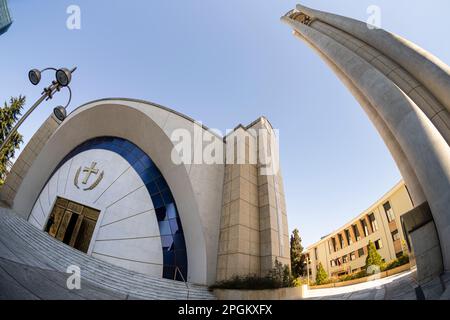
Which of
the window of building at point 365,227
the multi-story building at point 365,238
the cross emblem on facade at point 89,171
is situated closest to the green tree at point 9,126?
the cross emblem on facade at point 89,171

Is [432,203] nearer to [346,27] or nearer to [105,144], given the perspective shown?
[346,27]

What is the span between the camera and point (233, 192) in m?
11.5

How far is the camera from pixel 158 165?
13.5m

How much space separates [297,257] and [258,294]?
18.0m

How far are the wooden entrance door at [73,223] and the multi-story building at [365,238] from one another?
28.8 m

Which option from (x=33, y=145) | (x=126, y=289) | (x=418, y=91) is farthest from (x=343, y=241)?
(x=33, y=145)

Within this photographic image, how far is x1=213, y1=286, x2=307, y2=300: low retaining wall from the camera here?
7.89 m

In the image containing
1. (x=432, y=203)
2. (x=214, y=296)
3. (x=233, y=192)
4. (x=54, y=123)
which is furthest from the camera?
(x=54, y=123)

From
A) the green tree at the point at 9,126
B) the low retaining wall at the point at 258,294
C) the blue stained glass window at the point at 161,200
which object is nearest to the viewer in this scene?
the low retaining wall at the point at 258,294

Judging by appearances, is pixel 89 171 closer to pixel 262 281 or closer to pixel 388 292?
pixel 262 281

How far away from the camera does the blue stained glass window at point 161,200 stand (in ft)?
37.0

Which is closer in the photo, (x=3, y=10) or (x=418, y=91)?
(x=418, y=91)

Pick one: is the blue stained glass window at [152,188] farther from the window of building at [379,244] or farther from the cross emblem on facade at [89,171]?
the window of building at [379,244]
